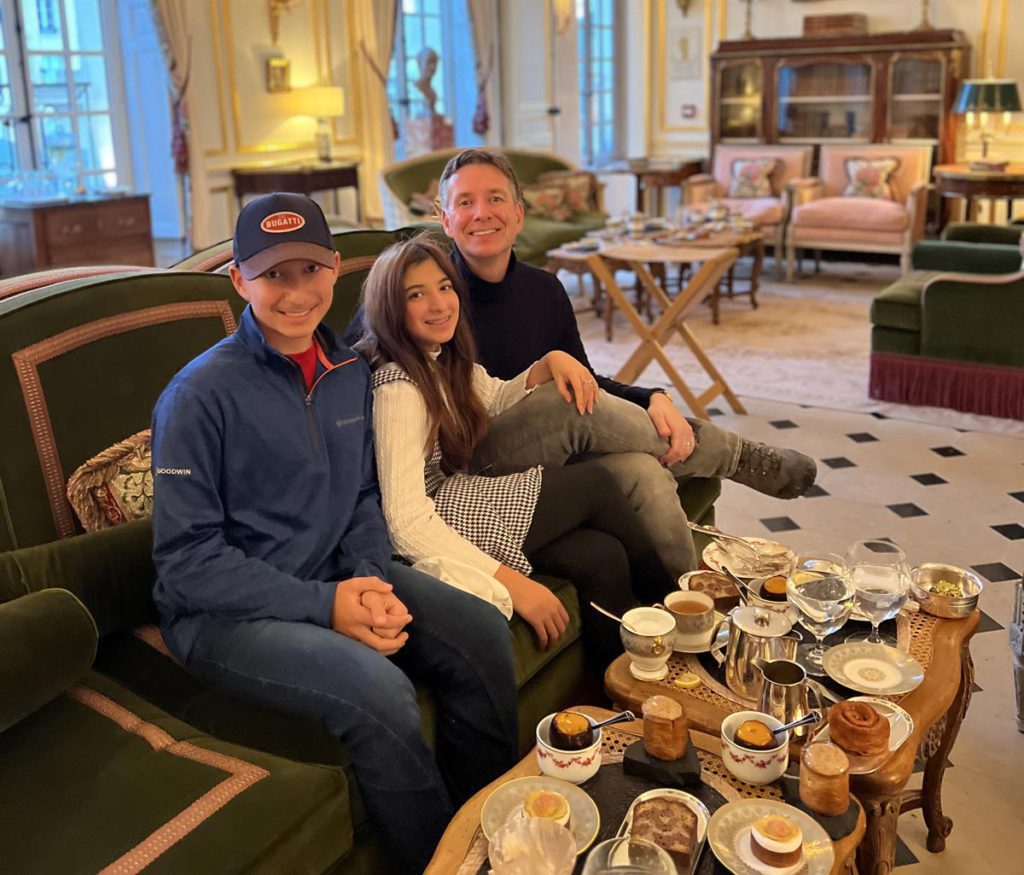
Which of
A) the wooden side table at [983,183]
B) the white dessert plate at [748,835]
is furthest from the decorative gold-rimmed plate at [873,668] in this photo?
the wooden side table at [983,183]

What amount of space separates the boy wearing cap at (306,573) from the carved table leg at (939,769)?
2.83ft

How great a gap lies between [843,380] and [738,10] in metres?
5.19

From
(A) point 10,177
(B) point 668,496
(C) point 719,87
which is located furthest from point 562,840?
(C) point 719,87

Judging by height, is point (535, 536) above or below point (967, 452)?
above

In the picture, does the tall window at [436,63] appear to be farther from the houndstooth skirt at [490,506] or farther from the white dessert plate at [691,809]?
the white dessert plate at [691,809]

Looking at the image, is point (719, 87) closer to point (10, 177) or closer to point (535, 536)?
point (10, 177)

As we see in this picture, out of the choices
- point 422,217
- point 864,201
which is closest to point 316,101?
point 422,217

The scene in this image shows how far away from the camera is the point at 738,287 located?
8125 millimetres

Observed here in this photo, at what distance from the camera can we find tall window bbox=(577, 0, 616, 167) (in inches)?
389

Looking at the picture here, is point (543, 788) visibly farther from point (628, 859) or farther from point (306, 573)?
point (306, 573)

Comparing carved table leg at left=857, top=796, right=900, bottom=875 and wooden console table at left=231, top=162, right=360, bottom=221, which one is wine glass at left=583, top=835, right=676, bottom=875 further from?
wooden console table at left=231, top=162, right=360, bottom=221

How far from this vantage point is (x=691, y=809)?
1.50 m

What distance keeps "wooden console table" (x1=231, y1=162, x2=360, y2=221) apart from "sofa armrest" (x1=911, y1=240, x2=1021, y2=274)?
3930mm

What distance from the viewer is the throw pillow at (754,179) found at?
28.8 feet
